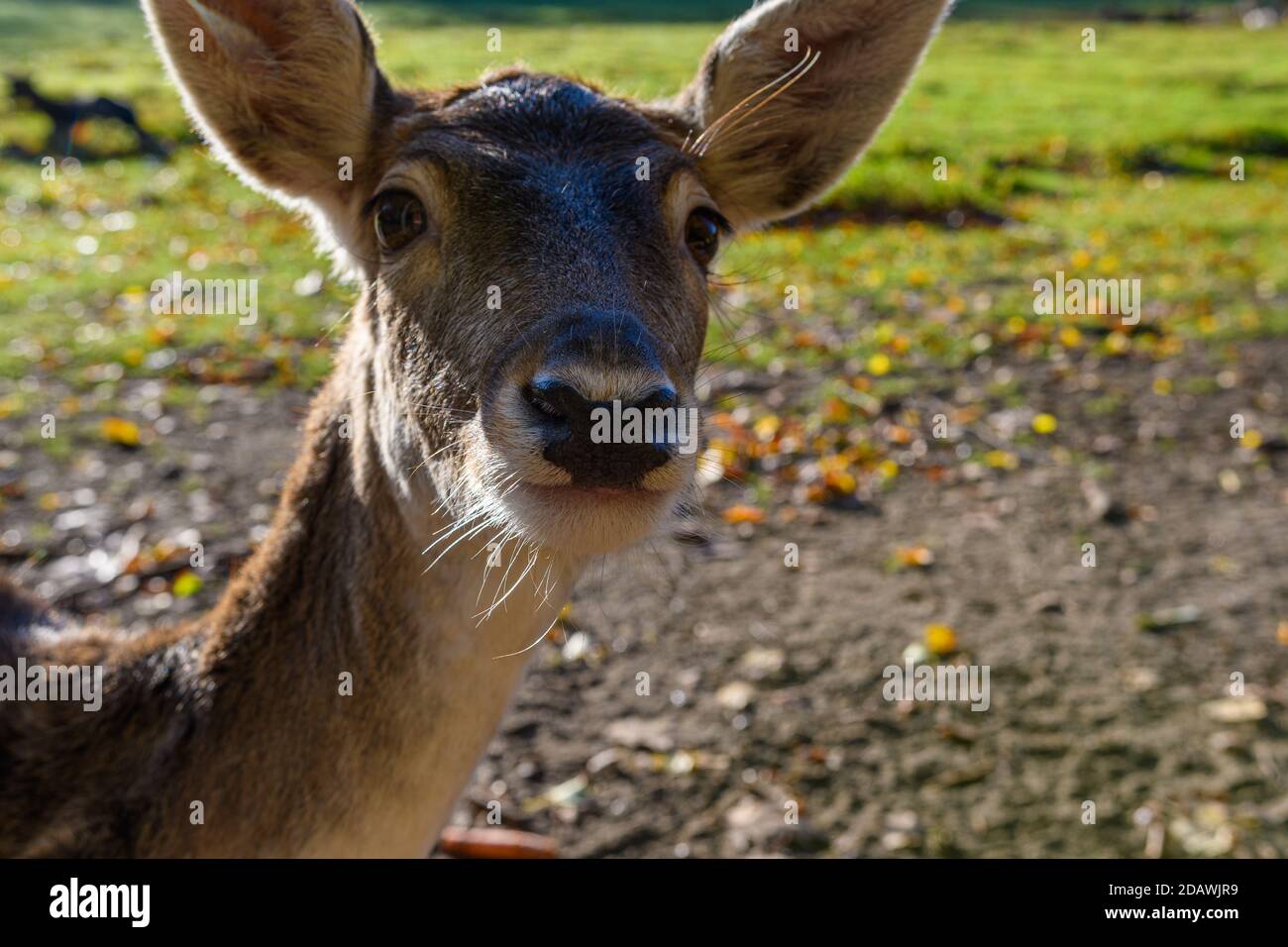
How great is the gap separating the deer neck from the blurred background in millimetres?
716

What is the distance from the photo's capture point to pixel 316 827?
9.97ft

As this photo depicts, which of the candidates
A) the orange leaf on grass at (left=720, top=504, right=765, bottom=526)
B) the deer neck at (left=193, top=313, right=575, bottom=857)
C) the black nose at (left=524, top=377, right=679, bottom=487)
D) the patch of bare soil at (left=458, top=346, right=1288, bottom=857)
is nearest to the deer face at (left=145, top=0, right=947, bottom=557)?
the black nose at (left=524, top=377, right=679, bottom=487)

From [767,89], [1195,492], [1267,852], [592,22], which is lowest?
[1267,852]

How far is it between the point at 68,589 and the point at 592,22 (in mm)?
31936

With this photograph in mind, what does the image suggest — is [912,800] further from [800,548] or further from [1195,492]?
[1195,492]

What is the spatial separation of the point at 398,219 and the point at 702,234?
866 millimetres

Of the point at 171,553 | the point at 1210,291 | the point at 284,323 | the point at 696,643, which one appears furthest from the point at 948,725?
the point at 1210,291

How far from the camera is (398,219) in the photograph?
309 cm

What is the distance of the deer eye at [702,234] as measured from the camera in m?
3.27

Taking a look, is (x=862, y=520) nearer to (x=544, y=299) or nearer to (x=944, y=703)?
(x=944, y=703)

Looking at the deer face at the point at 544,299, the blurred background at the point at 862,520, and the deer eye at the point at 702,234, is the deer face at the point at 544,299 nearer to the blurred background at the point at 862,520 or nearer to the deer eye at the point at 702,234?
the deer eye at the point at 702,234

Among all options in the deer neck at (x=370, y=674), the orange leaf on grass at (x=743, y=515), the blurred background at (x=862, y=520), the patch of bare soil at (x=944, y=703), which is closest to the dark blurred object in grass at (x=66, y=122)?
the blurred background at (x=862, y=520)

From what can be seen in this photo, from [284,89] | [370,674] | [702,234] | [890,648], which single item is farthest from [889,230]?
[370,674]

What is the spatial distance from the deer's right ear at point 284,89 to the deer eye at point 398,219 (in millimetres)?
235
